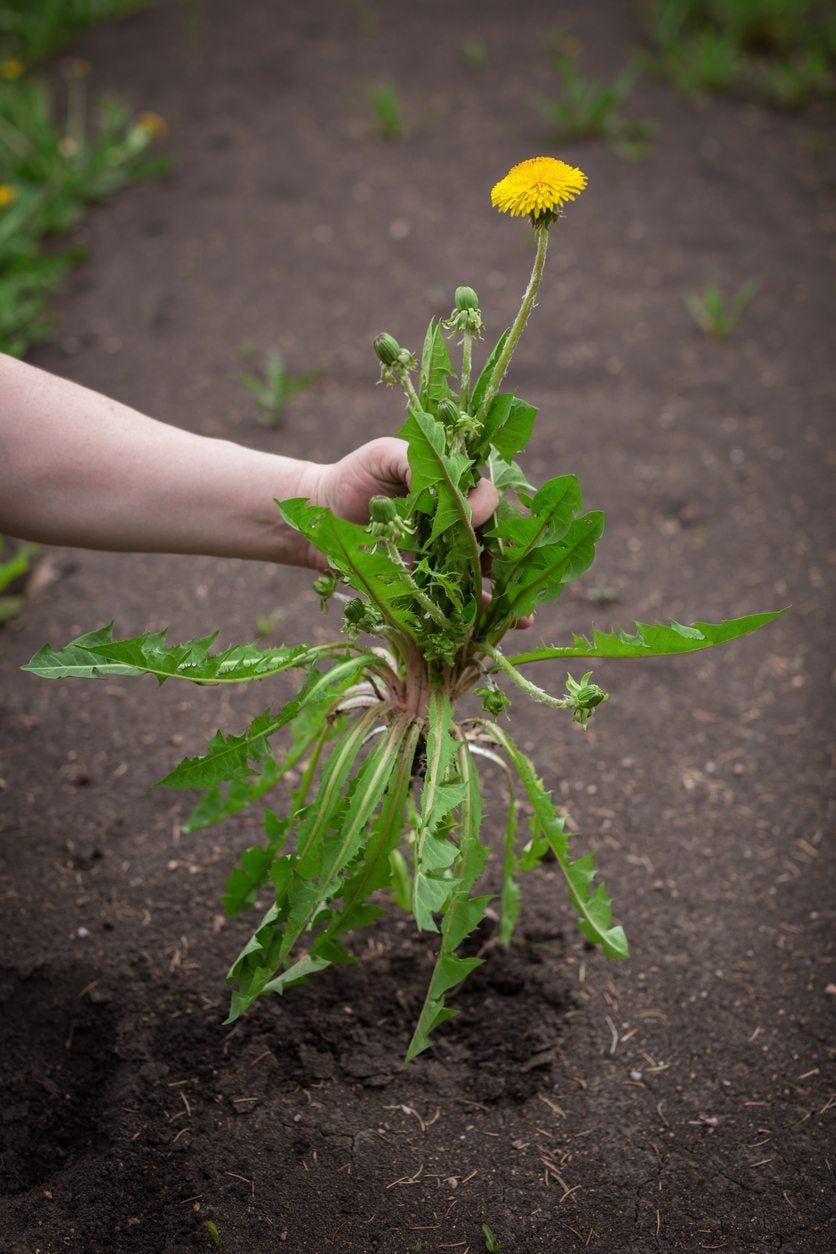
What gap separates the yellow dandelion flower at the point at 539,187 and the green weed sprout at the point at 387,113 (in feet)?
12.4

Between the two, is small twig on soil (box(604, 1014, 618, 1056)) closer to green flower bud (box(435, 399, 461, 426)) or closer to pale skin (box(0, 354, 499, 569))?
pale skin (box(0, 354, 499, 569))

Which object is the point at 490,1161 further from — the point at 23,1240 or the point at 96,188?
the point at 96,188

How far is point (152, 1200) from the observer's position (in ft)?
5.80

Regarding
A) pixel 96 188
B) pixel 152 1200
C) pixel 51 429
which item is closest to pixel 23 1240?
pixel 152 1200

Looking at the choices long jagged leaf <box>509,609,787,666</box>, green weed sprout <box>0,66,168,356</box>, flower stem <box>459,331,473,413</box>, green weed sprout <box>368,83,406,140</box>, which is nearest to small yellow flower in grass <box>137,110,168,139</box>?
green weed sprout <box>0,66,168,356</box>

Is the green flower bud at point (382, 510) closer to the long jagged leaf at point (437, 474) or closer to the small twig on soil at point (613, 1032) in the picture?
the long jagged leaf at point (437, 474)

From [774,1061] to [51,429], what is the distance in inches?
69.7

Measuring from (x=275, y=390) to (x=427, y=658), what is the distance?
204 centimetres

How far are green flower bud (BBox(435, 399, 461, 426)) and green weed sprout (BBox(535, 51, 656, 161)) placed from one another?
148 inches

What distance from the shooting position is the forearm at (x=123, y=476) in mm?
1941

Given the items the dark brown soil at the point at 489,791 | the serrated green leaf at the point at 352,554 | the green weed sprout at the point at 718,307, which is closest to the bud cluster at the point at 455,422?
the serrated green leaf at the point at 352,554

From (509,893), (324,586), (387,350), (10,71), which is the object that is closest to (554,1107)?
(509,893)

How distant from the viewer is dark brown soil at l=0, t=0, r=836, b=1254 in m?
1.83

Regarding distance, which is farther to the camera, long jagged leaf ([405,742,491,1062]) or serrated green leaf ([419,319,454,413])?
long jagged leaf ([405,742,491,1062])
